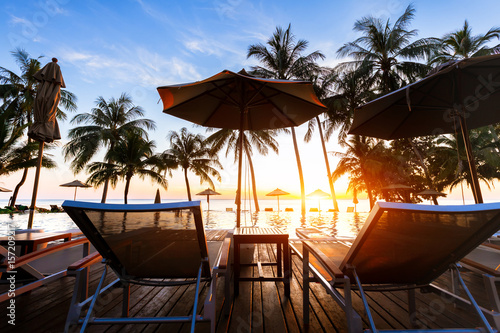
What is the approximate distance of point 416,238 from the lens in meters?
1.19

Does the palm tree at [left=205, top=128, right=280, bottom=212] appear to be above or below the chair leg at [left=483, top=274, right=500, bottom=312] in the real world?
above

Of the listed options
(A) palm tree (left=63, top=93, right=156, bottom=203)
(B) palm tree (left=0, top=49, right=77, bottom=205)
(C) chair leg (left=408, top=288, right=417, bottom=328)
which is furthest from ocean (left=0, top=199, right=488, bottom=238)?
(B) palm tree (left=0, top=49, right=77, bottom=205)

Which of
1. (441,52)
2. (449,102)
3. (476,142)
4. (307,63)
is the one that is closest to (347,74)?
(307,63)

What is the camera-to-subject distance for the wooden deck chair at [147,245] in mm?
1127

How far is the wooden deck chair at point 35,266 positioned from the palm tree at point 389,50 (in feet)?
54.3

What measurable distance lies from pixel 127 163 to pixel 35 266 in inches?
595

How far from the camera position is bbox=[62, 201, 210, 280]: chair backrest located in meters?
1.19

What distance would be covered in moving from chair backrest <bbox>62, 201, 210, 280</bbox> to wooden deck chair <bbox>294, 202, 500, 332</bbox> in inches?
33.5

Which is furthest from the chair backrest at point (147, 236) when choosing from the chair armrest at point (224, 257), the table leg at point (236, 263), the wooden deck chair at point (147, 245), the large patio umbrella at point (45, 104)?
the large patio umbrella at point (45, 104)

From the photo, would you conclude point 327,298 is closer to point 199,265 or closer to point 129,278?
point 199,265

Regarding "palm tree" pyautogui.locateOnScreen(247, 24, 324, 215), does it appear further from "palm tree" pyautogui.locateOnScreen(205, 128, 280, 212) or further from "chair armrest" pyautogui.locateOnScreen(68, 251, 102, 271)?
"chair armrest" pyautogui.locateOnScreen(68, 251, 102, 271)

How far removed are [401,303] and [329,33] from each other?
26.2 feet

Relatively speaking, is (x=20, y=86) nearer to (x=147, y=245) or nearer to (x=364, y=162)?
(x=147, y=245)

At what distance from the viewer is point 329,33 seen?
720 cm
